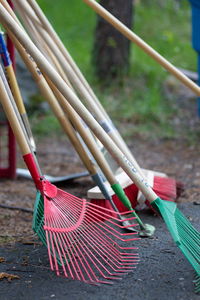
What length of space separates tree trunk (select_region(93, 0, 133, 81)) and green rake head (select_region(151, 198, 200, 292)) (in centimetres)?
387

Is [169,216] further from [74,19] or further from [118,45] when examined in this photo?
[74,19]

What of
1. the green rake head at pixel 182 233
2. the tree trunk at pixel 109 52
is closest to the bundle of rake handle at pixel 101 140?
the green rake head at pixel 182 233

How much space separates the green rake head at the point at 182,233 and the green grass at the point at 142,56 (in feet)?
8.59

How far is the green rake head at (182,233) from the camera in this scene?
78.7 inches

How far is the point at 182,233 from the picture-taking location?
2.18 metres

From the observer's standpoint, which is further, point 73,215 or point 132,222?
point 132,222

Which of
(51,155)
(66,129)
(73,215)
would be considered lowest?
(51,155)

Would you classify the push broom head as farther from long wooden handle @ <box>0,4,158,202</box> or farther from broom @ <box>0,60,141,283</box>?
long wooden handle @ <box>0,4,158,202</box>

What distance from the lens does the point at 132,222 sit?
8.73 ft

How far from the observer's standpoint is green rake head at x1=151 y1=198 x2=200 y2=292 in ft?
6.56

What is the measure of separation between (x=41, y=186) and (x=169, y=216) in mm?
529

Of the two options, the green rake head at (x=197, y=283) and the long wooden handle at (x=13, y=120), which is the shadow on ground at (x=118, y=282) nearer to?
the green rake head at (x=197, y=283)

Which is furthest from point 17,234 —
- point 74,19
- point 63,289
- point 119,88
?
point 74,19

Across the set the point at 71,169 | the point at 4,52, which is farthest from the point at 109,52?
the point at 4,52
